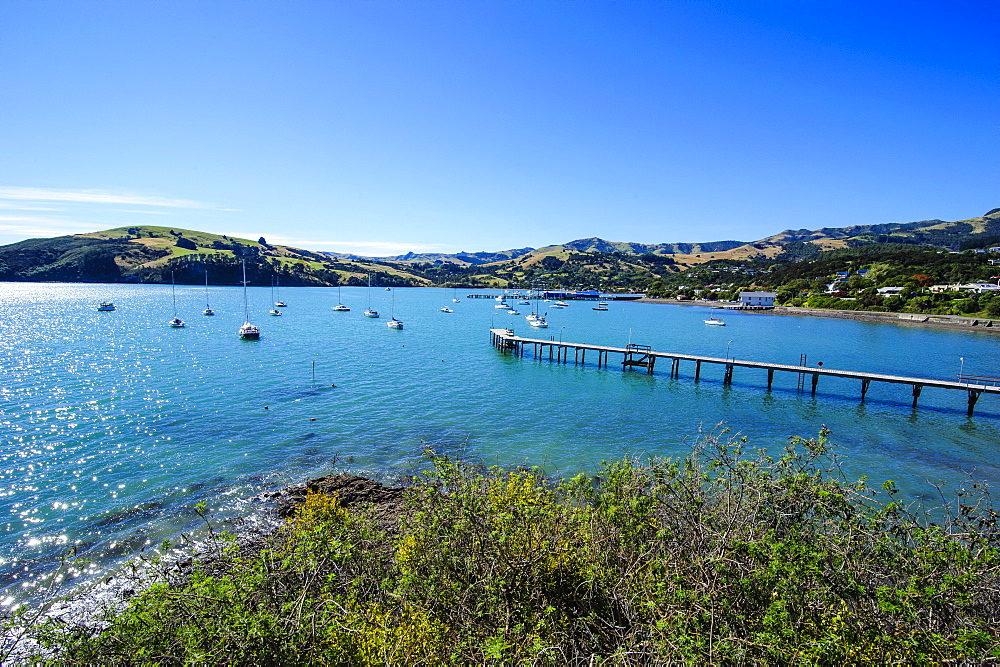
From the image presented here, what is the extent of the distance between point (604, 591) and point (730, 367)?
136 ft

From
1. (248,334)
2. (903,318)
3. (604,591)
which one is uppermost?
(604,591)

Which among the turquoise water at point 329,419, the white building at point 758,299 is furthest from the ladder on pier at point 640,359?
the white building at point 758,299

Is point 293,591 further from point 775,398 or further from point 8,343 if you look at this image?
point 8,343

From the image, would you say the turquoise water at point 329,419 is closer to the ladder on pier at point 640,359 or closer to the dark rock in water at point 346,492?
the dark rock in water at point 346,492

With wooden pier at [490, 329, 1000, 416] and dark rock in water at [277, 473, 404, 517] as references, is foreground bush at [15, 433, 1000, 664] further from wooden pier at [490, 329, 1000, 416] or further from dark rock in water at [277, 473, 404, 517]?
wooden pier at [490, 329, 1000, 416]

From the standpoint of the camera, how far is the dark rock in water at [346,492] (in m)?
18.0

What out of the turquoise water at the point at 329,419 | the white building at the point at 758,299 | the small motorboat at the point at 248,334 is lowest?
the turquoise water at the point at 329,419

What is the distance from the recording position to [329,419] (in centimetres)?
2919

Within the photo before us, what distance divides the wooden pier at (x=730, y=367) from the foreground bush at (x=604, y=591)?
36.5 metres

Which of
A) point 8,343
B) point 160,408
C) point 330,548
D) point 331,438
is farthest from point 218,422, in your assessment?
point 8,343

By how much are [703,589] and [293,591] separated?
6.85 m

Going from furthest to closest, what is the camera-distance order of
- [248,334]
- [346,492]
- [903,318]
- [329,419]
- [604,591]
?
[903,318] → [248,334] → [329,419] → [346,492] → [604,591]

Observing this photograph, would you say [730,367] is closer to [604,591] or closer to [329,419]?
[329,419]

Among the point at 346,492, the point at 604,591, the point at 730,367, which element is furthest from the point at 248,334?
the point at 604,591
